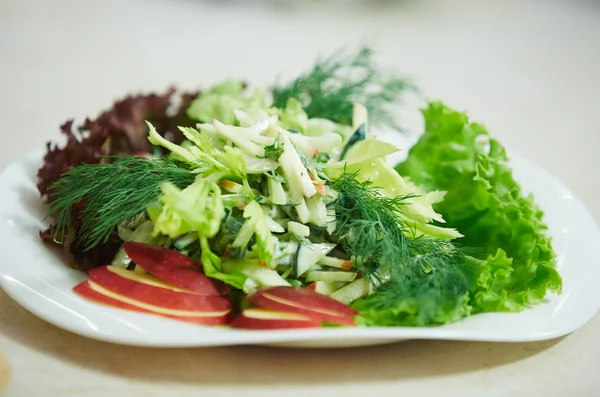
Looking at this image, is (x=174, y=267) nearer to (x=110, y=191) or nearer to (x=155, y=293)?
(x=155, y=293)

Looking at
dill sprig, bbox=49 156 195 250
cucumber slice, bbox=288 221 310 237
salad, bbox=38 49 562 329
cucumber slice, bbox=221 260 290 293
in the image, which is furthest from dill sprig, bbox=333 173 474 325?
dill sprig, bbox=49 156 195 250

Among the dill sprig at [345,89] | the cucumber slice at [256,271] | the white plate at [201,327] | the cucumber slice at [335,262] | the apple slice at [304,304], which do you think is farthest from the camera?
the dill sprig at [345,89]

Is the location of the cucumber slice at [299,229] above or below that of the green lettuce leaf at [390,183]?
below

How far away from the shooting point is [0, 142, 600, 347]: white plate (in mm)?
1680

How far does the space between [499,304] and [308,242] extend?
564 millimetres

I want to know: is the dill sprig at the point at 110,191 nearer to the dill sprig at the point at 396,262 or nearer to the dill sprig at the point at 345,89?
the dill sprig at the point at 396,262

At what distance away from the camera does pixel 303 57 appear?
509 cm

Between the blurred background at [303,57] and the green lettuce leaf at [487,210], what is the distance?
2.48ft

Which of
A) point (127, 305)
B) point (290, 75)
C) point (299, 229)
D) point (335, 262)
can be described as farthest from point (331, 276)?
point (290, 75)

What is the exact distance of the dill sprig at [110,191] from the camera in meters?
1.97

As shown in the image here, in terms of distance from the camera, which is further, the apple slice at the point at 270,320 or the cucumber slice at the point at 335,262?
the cucumber slice at the point at 335,262

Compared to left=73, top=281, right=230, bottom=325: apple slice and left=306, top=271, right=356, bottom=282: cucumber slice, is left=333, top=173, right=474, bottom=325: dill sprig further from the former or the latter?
left=73, top=281, right=230, bottom=325: apple slice

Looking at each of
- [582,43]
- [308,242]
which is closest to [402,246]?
[308,242]

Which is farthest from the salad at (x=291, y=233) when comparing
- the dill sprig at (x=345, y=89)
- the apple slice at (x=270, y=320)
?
the dill sprig at (x=345, y=89)
